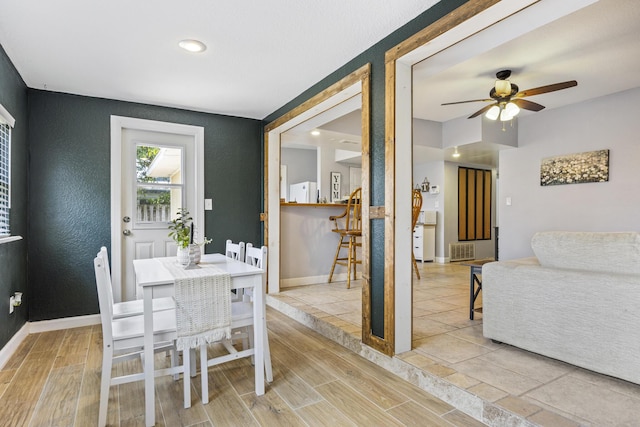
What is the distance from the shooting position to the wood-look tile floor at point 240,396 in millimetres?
1832

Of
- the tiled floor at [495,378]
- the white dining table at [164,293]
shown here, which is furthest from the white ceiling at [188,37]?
the tiled floor at [495,378]

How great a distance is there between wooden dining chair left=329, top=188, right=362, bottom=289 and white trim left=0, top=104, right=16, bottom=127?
3221 mm

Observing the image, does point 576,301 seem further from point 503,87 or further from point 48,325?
point 48,325

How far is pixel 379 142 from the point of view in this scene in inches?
99.0

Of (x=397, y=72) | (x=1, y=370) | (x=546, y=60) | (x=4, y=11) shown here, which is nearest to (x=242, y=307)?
(x=1, y=370)

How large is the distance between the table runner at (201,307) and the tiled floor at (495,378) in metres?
1.14

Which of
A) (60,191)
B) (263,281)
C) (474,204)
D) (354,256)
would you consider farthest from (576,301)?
(474,204)

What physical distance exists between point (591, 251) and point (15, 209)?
164 inches

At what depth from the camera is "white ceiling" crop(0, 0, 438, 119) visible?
2.11 meters

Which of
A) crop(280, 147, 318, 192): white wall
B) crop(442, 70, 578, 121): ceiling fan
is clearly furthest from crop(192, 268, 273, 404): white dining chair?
crop(280, 147, 318, 192): white wall

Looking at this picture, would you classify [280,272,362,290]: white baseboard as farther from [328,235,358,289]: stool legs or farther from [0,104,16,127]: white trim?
[0,104,16,127]: white trim

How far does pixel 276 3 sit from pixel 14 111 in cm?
243

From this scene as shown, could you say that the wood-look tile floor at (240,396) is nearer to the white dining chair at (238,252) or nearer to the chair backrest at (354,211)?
the white dining chair at (238,252)

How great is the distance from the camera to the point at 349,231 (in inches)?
175
